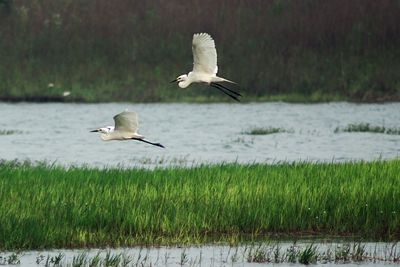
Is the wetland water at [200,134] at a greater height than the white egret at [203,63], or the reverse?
the white egret at [203,63]

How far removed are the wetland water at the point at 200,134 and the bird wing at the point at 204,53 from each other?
6244mm

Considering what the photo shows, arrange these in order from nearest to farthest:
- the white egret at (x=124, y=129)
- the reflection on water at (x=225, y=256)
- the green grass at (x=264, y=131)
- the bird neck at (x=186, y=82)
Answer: the reflection on water at (x=225, y=256) < the white egret at (x=124, y=129) < the bird neck at (x=186, y=82) < the green grass at (x=264, y=131)

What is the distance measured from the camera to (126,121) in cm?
1867

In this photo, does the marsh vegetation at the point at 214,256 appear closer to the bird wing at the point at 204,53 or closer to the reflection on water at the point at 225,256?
the reflection on water at the point at 225,256

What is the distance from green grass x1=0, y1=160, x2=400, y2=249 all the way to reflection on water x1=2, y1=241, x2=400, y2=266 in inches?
13.0

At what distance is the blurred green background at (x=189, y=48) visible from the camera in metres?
54.0

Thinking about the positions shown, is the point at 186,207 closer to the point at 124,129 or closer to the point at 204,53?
the point at 124,129

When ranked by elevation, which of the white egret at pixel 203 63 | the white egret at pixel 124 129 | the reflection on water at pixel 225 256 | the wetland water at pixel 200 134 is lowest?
the reflection on water at pixel 225 256

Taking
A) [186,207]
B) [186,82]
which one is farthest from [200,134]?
[186,207]

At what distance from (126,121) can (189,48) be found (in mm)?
37156

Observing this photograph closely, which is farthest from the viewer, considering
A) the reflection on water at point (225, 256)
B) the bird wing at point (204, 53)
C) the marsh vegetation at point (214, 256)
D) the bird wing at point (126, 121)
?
the bird wing at point (204, 53)

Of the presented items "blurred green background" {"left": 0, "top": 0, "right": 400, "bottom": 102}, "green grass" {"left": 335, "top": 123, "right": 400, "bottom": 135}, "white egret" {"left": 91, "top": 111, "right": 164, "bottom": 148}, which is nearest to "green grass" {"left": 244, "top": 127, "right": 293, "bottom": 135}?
"green grass" {"left": 335, "top": 123, "right": 400, "bottom": 135}

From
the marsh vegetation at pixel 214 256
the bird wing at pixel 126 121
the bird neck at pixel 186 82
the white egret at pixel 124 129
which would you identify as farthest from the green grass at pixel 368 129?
the marsh vegetation at pixel 214 256

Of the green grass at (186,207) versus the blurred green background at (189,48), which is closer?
the green grass at (186,207)
